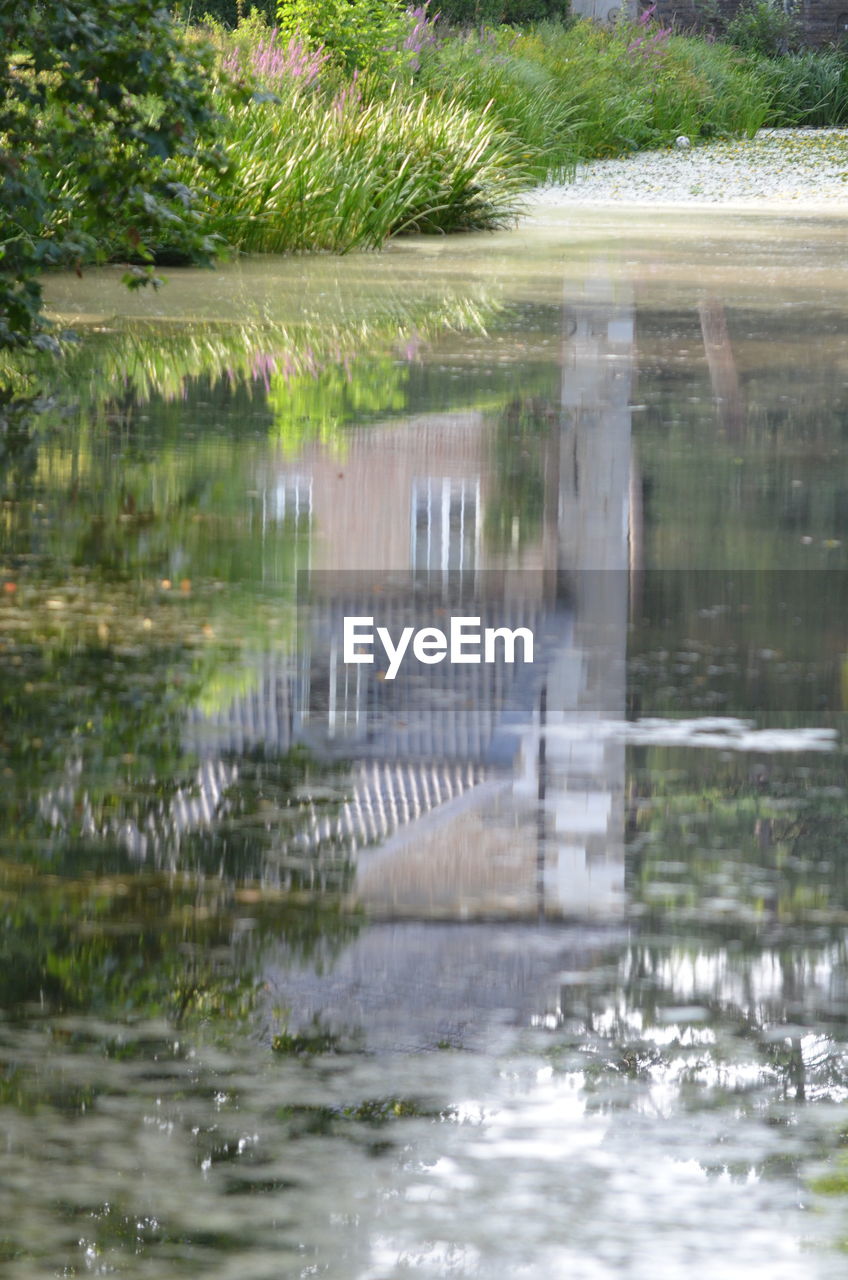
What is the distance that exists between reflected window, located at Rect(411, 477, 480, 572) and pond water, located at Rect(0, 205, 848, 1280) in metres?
0.02

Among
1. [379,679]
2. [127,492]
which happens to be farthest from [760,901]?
[127,492]

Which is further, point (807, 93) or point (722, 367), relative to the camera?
point (807, 93)

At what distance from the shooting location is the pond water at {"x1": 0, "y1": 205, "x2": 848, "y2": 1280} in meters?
2.33

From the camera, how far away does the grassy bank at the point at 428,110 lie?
1354cm

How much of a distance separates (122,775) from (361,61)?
17.9m

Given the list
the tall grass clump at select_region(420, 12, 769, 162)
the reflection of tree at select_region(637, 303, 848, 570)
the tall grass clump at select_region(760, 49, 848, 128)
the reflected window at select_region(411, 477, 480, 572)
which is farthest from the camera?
the tall grass clump at select_region(760, 49, 848, 128)

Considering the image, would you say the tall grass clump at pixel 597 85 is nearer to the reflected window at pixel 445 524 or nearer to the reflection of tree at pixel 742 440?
the reflection of tree at pixel 742 440

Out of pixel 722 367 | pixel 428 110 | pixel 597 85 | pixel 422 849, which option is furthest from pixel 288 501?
pixel 597 85

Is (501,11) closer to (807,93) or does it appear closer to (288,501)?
(807,93)

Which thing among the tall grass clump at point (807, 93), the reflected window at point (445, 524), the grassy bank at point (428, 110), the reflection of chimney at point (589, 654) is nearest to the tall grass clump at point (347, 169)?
the grassy bank at point (428, 110)

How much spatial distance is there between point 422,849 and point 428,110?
579 inches

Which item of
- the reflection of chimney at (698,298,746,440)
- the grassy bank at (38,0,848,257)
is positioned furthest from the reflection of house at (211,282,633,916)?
the grassy bank at (38,0,848,257)

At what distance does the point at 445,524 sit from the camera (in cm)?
610

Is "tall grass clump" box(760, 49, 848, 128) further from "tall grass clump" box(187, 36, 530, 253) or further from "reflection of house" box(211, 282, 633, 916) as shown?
"reflection of house" box(211, 282, 633, 916)
